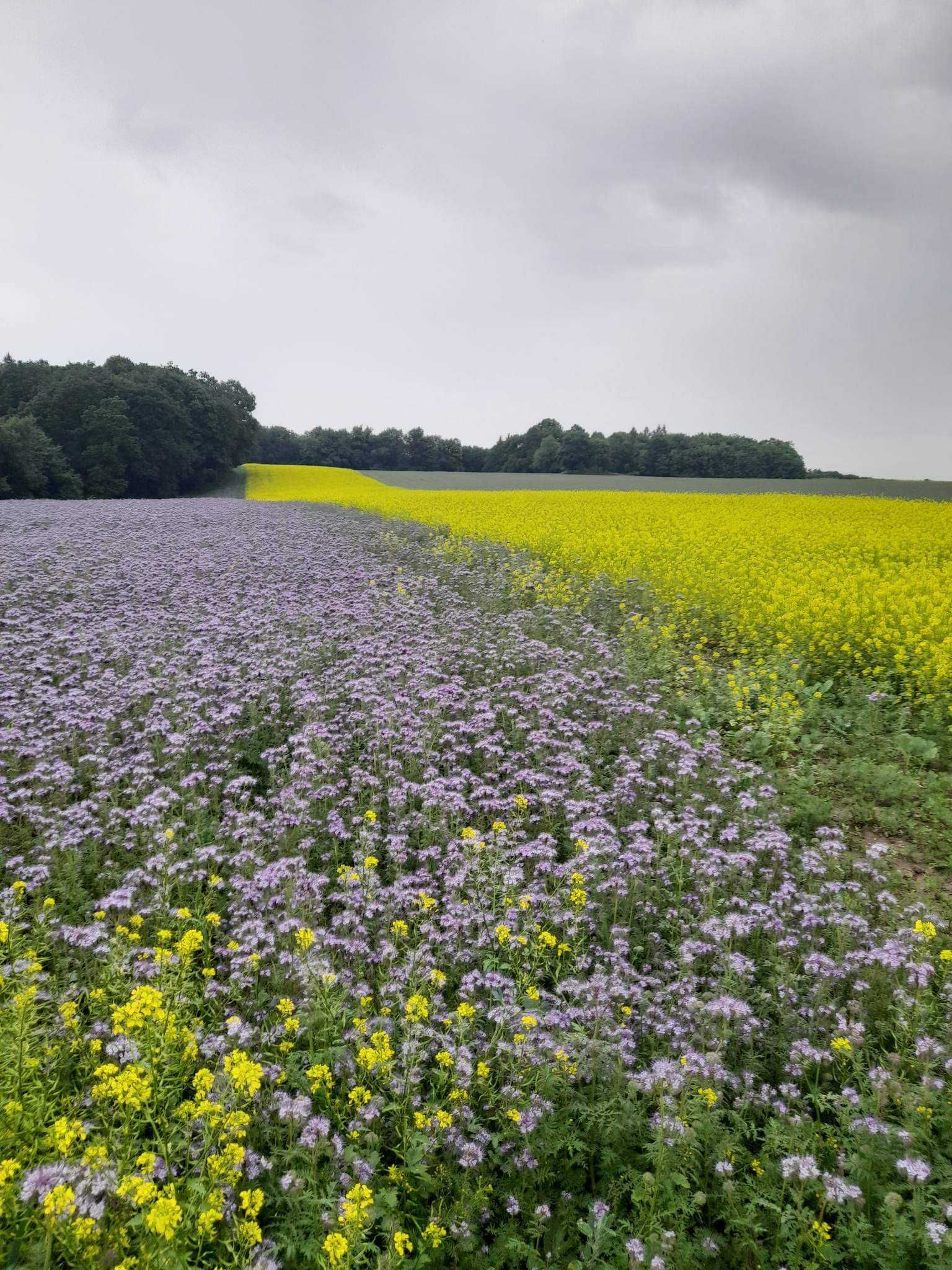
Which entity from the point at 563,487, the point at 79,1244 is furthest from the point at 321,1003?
the point at 563,487

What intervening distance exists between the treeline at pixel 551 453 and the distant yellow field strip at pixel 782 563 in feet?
177

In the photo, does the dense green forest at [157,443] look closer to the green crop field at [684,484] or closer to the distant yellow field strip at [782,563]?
the green crop field at [684,484]

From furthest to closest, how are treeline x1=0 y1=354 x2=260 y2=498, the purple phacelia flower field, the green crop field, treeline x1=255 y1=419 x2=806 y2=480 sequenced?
1. treeline x1=255 y1=419 x2=806 y2=480
2. treeline x1=0 y1=354 x2=260 y2=498
3. the green crop field
4. the purple phacelia flower field

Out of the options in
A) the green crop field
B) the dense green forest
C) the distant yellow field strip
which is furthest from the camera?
the dense green forest

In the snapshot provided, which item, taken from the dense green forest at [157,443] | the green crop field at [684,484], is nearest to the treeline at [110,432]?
the dense green forest at [157,443]

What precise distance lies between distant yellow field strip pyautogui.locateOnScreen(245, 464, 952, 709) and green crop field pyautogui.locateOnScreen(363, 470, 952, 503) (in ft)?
52.6

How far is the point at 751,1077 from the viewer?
3.14 m

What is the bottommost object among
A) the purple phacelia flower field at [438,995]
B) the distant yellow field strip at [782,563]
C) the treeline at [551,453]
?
the purple phacelia flower field at [438,995]

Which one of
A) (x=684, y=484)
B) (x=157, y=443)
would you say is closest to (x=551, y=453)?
(x=684, y=484)

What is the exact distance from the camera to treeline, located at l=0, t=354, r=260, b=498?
4469 centimetres

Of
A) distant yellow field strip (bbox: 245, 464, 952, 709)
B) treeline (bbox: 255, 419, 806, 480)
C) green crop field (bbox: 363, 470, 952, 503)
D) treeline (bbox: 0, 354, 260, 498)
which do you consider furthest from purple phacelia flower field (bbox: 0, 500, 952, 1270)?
treeline (bbox: 255, 419, 806, 480)

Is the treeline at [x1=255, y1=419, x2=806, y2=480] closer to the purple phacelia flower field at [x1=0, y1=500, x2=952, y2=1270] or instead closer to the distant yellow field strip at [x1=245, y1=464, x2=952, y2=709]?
the distant yellow field strip at [x1=245, y1=464, x2=952, y2=709]

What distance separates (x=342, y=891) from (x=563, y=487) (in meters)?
46.7

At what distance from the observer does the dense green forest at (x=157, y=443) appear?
47156 millimetres
